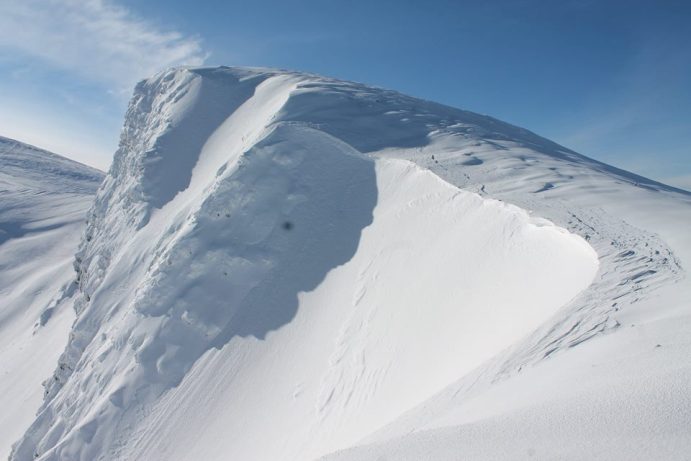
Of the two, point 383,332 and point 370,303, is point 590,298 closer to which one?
point 383,332

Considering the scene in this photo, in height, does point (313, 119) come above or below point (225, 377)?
above

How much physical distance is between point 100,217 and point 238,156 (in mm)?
9623

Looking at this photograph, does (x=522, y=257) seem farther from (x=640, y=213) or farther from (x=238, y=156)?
(x=238, y=156)

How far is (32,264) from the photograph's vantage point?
37531mm

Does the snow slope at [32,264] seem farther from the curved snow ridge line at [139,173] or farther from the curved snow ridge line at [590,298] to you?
the curved snow ridge line at [590,298]

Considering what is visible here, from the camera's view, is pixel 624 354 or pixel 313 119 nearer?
pixel 624 354

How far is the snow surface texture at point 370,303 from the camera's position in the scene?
4.04m

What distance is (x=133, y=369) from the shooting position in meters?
11.3

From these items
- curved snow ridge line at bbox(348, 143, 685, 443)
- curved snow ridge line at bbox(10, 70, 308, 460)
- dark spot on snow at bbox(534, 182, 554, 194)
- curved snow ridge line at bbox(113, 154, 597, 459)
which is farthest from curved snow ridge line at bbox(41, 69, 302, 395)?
curved snow ridge line at bbox(348, 143, 685, 443)

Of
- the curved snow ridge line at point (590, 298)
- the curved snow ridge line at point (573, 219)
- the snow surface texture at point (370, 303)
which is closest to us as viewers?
the snow surface texture at point (370, 303)

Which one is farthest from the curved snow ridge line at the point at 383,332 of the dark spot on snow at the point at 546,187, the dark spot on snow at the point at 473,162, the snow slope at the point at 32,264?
the snow slope at the point at 32,264

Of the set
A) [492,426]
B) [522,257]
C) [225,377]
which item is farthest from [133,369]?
[492,426]

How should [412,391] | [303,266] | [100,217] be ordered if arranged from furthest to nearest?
[100,217], [303,266], [412,391]

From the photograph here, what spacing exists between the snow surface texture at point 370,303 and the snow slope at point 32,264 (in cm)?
267
